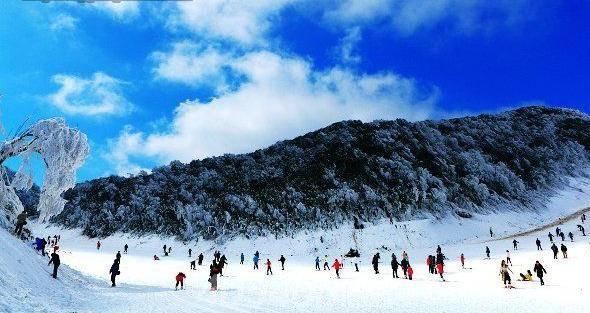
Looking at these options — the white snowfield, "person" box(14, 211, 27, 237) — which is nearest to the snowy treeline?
the white snowfield

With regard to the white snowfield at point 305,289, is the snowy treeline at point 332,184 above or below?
above

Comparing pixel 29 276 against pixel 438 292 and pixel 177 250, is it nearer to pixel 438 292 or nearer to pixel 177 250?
pixel 438 292

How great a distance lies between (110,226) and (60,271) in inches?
1958

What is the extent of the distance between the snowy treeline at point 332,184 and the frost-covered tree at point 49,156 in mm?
40296

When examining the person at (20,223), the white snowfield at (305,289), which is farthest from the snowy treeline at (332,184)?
the person at (20,223)

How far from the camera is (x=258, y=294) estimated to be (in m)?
20.7

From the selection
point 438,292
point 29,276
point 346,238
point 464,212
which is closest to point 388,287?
point 438,292

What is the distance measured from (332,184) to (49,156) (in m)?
55.1

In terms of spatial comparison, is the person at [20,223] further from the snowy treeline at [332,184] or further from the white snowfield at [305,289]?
the snowy treeline at [332,184]

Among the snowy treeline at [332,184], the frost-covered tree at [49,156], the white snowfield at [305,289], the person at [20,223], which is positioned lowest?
the white snowfield at [305,289]

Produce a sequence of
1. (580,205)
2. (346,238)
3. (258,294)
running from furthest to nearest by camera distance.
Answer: (580,205), (346,238), (258,294)

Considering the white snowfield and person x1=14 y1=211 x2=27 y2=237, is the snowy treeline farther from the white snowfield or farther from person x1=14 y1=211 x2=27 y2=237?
person x1=14 y1=211 x2=27 y2=237

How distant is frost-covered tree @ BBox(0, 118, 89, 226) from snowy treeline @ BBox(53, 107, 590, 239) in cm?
4030

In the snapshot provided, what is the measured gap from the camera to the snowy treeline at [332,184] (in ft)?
224
